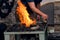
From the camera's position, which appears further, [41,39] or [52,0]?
[52,0]

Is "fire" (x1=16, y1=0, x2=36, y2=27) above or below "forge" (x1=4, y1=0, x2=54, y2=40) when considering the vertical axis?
above

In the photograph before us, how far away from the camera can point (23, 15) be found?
754cm

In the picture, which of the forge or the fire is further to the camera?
the fire

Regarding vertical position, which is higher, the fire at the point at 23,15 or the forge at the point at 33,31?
the fire at the point at 23,15

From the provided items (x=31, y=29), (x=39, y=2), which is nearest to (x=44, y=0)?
(x=39, y=2)

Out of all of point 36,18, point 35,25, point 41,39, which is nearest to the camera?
point 41,39

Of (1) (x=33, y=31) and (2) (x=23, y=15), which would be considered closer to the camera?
(1) (x=33, y=31)

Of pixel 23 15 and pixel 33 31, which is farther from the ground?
pixel 23 15

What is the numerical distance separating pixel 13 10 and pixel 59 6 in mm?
1345

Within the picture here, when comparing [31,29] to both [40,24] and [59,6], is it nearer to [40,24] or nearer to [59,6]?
[40,24]

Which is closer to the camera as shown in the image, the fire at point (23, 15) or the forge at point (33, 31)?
the forge at point (33, 31)

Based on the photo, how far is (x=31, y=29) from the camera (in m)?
6.66

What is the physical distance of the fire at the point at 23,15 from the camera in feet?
23.8

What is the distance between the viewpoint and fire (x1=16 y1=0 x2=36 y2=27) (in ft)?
23.8
